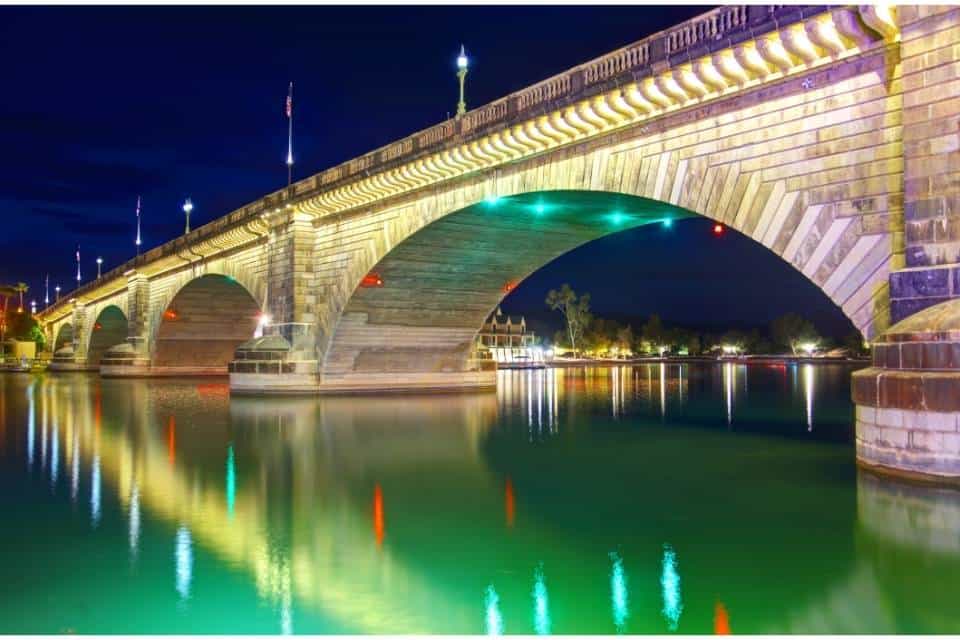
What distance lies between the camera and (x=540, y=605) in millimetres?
7230

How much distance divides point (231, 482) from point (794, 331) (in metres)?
133

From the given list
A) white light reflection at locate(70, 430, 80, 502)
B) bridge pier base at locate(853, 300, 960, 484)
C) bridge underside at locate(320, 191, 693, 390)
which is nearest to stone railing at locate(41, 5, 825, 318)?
bridge underside at locate(320, 191, 693, 390)

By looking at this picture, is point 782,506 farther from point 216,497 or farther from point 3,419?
point 3,419

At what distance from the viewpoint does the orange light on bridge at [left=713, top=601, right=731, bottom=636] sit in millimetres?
6648

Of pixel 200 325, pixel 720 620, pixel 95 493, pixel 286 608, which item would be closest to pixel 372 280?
pixel 95 493

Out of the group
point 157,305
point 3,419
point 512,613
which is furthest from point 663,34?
point 157,305

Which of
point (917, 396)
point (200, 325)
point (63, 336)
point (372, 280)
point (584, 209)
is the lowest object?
point (917, 396)

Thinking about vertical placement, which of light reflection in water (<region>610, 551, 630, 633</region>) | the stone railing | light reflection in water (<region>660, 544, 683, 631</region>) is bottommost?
light reflection in water (<region>660, 544, 683, 631</region>)

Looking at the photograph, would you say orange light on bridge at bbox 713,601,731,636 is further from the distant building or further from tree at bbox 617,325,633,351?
tree at bbox 617,325,633,351

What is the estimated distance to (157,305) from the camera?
53594 millimetres

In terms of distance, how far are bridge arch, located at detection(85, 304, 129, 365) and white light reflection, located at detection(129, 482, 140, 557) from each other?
6098 cm

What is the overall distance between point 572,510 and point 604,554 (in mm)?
2346

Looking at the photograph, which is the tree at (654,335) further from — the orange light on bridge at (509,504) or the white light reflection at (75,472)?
the orange light on bridge at (509,504)

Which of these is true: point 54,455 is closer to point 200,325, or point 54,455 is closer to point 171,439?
point 171,439
